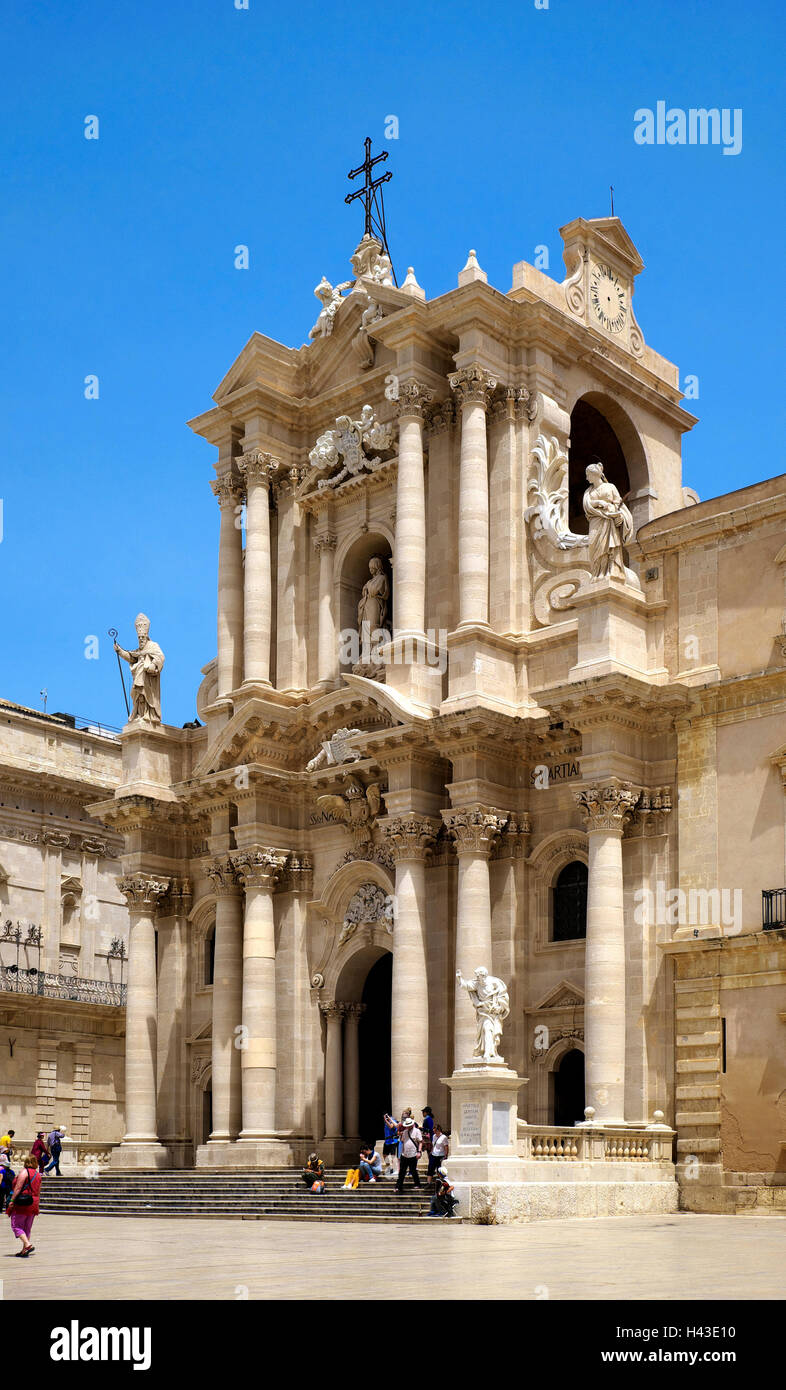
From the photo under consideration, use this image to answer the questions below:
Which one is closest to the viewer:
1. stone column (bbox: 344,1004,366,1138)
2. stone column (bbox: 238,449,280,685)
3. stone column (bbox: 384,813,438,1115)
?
stone column (bbox: 384,813,438,1115)

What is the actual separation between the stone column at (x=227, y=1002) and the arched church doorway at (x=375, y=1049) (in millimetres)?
2825

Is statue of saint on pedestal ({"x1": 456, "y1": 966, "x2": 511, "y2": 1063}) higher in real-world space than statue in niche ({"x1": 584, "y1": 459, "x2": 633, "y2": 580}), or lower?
lower

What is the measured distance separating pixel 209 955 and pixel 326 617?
913cm

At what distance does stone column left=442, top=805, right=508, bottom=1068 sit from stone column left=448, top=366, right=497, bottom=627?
4.07 meters

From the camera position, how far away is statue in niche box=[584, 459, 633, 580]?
107 feet

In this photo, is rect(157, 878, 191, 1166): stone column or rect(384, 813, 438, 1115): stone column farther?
rect(157, 878, 191, 1166): stone column

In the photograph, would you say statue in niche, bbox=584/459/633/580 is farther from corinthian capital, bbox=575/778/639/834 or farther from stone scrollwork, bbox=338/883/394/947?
stone scrollwork, bbox=338/883/394/947

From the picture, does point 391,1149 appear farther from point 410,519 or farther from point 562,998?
point 410,519

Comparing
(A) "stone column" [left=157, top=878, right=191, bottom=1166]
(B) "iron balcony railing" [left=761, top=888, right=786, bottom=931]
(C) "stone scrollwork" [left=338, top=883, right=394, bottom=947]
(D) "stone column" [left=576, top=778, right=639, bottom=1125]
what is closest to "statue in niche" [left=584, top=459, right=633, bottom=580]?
(D) "stone column" [left=576, top=778, right=639, bottom=1125]

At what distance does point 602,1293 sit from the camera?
44.2ft

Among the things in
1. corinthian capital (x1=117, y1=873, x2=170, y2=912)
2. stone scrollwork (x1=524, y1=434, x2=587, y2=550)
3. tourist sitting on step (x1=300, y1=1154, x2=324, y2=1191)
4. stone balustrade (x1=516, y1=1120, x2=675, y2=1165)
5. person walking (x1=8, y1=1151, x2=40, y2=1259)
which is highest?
stone scrollwork (x1=524, y1=434, x2=587, y2=550)

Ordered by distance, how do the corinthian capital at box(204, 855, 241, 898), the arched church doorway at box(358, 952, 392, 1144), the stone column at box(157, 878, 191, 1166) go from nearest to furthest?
the arched church doorway at box(358, 952, 392, 1144) → the corinthian capital at box(204, 855, 241, 898) → the stone column at box(157, 878, 191, 1166)
